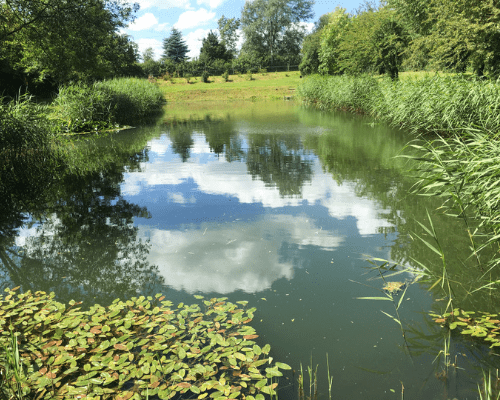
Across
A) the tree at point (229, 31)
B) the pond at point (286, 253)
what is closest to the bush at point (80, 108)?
the pond at point (286, 253)

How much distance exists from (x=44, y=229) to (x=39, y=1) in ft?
30.2

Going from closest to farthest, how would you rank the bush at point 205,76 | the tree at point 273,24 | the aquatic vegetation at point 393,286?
the aquatic vegetation at point 393,286, the bush at point 205,76, the tree at point 273,24

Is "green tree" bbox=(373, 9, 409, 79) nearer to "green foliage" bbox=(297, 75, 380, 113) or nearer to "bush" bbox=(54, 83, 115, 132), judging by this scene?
"green foliage" bbox=(297, 75, 380, 113)

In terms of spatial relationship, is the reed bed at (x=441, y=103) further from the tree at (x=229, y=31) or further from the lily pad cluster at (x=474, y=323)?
the tree at (x=229, y=31)

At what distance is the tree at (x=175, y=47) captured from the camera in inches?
2621

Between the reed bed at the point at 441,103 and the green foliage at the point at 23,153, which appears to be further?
the reed bed at the point at 441,103

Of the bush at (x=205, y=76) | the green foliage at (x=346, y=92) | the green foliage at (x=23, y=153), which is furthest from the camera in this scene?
the bush at (x=205, y=76)

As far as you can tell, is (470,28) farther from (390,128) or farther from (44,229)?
(44,229)

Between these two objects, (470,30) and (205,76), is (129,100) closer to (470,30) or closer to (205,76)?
(470,30)

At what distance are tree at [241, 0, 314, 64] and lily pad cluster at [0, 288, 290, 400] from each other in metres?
62.4

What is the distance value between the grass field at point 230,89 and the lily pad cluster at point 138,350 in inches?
1462

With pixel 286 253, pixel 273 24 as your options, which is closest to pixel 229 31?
pixel 273 24

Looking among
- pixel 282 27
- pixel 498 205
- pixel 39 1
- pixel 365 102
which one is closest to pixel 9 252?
pixel 498 205

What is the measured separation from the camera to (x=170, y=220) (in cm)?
584
